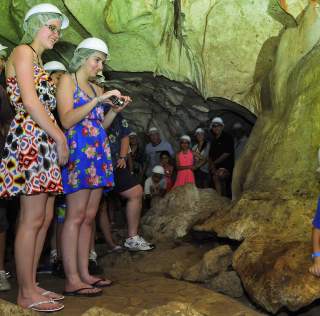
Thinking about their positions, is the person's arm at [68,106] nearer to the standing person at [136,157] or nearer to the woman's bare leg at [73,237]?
the woman's bare leg at [73,237]

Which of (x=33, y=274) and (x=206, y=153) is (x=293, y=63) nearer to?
(x=206, y=153)

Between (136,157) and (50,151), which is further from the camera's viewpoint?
(136,157)

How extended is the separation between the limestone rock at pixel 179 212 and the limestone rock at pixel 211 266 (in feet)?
4.16

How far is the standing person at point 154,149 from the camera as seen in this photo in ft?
33.1

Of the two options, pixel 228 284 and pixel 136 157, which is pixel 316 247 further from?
pixel 136 157

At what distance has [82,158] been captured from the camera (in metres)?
4.11

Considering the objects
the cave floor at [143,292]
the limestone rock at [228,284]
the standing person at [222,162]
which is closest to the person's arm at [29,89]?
the cave floor at [143,292]

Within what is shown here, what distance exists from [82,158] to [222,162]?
198 inches

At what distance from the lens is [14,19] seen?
8625 mm

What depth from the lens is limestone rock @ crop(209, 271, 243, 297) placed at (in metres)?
4.77

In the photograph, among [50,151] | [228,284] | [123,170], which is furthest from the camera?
[123,170]

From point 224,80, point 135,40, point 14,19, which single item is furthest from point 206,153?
point 14,19

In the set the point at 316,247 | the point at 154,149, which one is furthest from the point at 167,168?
the point at 316,247

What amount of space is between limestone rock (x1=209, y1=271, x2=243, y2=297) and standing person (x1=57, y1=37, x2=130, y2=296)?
1.12 meters
